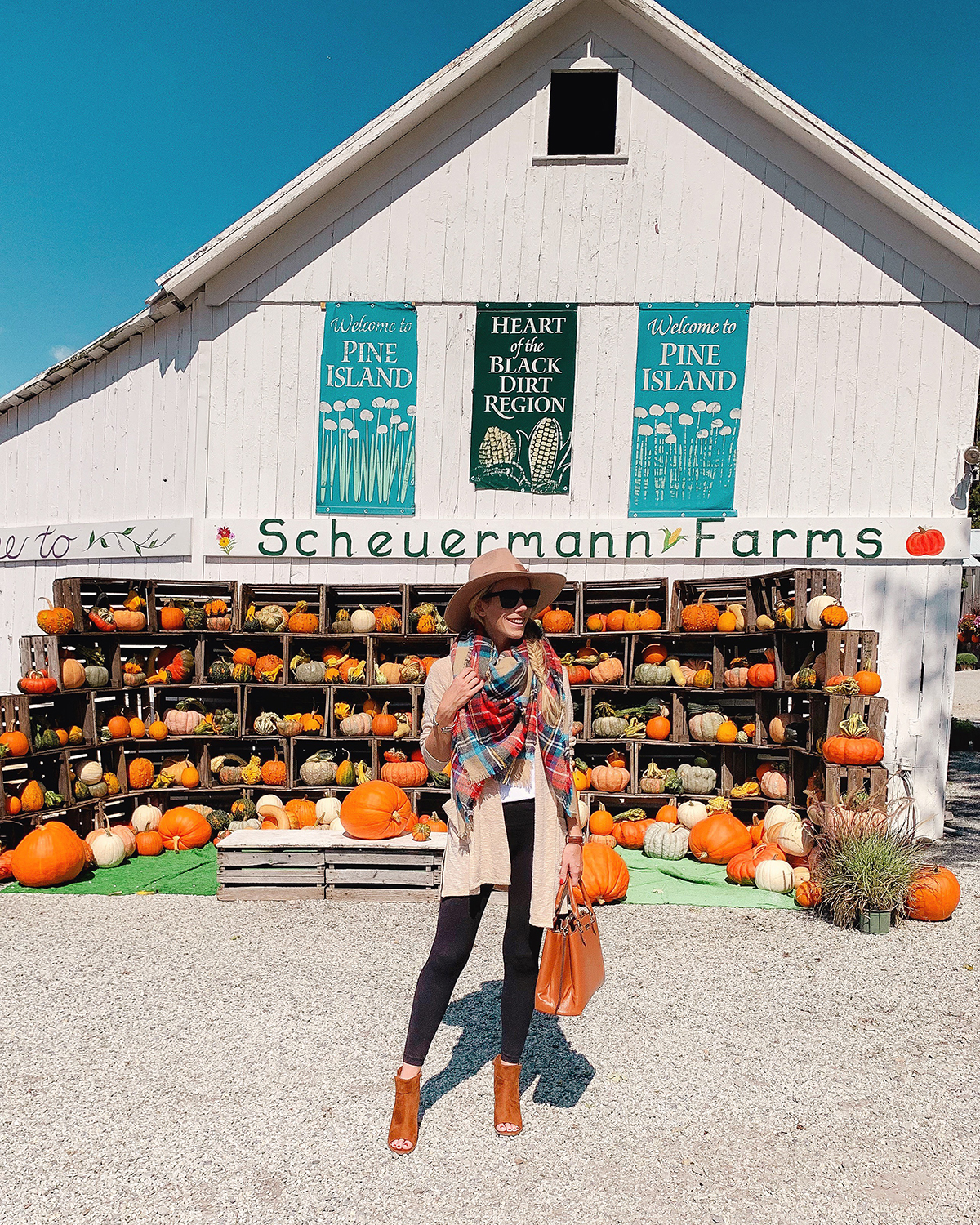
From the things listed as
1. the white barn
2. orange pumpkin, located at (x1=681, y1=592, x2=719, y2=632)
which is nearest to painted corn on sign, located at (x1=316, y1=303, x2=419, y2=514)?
the white barn

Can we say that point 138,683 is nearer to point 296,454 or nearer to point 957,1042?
point 296,454

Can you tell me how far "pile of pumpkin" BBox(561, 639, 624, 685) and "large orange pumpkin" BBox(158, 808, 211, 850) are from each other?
11.9 feet

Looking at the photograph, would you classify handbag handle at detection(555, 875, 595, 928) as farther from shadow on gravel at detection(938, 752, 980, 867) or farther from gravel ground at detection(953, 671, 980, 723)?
gravel ground at detection(953, 671, 980, 723)

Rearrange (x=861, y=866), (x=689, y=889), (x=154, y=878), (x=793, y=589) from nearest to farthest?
(x=861, y=866) < (x=689, y=889) < (x=154, y=878) < (x=793, y=589)

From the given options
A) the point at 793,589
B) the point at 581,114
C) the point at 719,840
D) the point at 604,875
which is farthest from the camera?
the point at 581,114

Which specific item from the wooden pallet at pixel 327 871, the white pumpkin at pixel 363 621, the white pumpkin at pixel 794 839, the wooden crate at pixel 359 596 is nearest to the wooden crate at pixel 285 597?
the wooden crate at pixel 359 596

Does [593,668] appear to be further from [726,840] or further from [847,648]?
[847,648]

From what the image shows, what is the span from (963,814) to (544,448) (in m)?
5.96

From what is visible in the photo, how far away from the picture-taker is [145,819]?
769cm

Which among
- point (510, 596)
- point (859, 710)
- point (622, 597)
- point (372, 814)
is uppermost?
point (510, 596)

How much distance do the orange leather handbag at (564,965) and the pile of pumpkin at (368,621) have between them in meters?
5.06

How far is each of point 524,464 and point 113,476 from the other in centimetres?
466

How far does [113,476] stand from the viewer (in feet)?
31.8

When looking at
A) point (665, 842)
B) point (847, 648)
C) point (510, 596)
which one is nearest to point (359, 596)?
point (665, 842)
